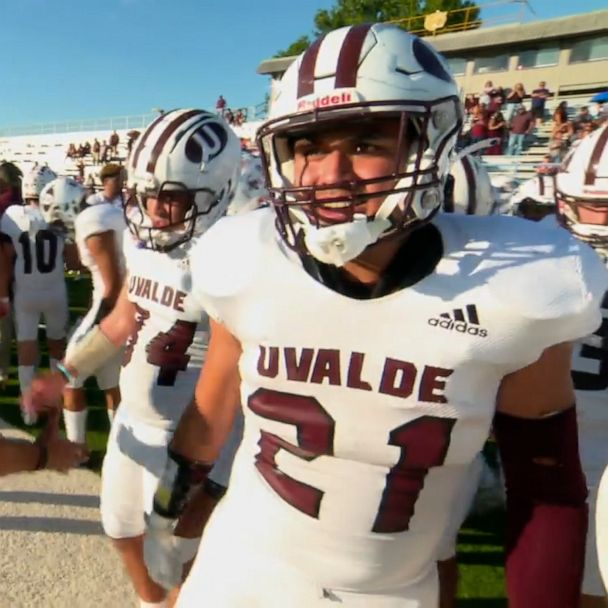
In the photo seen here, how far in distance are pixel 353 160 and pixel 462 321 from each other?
1.23 ft

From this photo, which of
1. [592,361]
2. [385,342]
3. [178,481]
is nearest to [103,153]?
[592,361]

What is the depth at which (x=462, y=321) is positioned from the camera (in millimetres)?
1136

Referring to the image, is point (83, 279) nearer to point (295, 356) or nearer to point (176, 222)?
point (176, 222)

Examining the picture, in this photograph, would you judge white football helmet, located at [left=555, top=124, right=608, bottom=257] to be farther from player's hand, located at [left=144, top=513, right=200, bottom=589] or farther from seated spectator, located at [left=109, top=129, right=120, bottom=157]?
seated spectator, located at [left=109, top=129, right=120, bottom=157]

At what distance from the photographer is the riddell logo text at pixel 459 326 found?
1127mm

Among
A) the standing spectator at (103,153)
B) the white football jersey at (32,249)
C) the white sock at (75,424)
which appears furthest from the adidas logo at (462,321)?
the standing spectator at (103,153)

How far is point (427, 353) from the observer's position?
1144 millimetres

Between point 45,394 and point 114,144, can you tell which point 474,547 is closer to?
point 45,394

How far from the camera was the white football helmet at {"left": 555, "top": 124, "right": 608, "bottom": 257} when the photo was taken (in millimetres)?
2227

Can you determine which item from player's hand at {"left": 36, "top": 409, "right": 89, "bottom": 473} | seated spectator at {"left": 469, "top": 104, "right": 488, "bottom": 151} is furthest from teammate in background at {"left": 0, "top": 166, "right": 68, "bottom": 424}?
seated spectator at {"left": 469, "top": 104, "right": 488, "bottom": 151}

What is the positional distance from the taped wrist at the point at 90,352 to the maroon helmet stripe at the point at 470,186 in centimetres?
197

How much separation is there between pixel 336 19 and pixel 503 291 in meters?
41.7

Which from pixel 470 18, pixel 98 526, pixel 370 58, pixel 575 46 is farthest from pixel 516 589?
pixel 470 18

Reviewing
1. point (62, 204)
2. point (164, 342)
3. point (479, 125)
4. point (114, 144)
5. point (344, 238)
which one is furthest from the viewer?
point (114, 144)
